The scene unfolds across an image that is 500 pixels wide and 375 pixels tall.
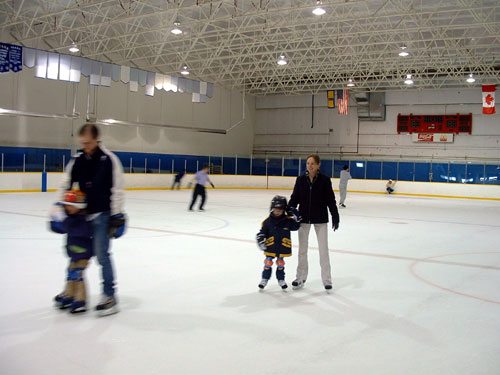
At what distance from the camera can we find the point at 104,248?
456 centimetres

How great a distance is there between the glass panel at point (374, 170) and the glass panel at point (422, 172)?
7.79ft

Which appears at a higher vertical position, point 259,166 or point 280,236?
point 259,166

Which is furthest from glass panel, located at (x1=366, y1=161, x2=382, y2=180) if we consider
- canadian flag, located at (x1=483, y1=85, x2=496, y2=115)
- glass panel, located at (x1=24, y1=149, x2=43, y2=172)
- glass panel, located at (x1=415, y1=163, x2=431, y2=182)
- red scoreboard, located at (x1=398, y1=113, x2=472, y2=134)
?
glass panel, located at (x1=24, y1=149, x2=43, y2=172)

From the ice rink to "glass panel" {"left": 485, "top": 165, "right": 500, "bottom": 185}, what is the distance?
2297 centimetres

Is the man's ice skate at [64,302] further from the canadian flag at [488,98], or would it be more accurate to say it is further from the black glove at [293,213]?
the canadian flag at [488,98]


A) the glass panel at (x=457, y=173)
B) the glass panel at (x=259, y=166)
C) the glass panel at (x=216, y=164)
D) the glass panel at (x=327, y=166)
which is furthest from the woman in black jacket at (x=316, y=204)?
the glass panel at (x=259, y=166)

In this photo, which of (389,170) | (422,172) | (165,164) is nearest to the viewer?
(422,172)

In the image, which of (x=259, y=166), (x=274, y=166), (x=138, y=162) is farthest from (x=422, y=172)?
(x=138, y=162)

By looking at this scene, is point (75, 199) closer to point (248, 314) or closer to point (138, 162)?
point (248, 314)

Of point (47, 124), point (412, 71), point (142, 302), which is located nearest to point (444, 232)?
point (142, 302)

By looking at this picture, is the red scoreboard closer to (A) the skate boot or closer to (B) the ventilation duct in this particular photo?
(B) the ventilation duct

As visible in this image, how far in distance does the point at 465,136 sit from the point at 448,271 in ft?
93.3

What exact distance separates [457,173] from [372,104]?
765 centimetres

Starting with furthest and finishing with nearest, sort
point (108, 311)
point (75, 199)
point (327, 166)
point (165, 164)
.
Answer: point (327, 166) < point (165, 164) < point (108, 311) < point (75, 199)
